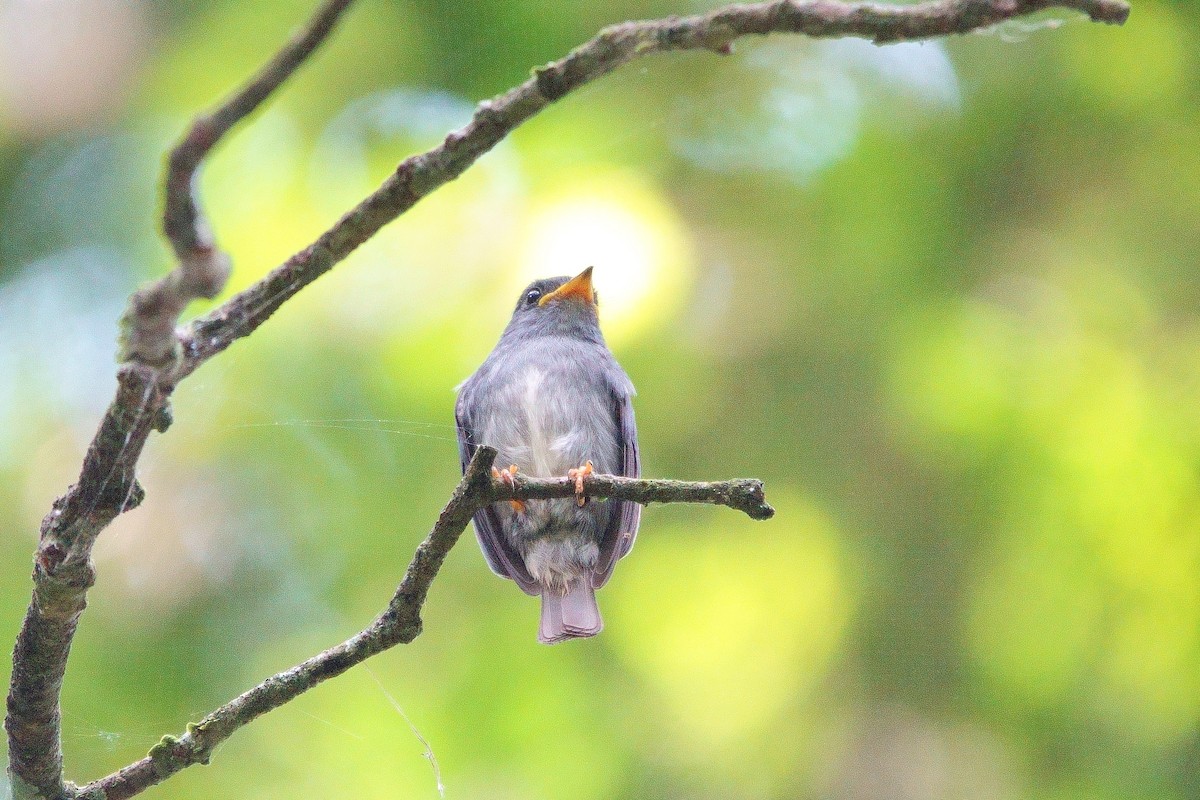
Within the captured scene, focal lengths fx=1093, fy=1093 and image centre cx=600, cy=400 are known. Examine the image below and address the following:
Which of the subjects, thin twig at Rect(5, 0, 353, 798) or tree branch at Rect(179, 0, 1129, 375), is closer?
thin twig at Rect(5, 0, 353, 798)

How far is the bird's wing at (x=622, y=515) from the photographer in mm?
3250

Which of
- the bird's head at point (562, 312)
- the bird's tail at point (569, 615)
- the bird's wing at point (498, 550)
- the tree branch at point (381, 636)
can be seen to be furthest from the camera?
the bird's head at point (562, 312)

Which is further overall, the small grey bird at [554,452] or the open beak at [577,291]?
the open beak at [577,291]

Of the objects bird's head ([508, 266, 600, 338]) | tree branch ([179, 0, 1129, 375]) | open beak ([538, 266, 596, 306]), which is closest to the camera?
tree branch ([179, 0, 1129, 375])

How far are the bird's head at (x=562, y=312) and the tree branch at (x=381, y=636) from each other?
195 centimetres

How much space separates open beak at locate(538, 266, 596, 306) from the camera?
3.89 metres

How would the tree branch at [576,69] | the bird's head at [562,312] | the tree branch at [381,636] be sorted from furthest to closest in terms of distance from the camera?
the bird's head at [562,312], the tree branch at [381,636], the tree branch at [576,69]

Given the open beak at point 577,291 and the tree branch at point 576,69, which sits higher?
the tree branch at point 576,69

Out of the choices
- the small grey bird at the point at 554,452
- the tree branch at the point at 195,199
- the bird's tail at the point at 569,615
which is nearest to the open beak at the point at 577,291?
the small grey bird at the point at 554,452

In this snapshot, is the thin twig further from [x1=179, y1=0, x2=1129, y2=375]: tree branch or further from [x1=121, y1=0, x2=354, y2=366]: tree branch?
[x1=179, y1=0, x2=1129, y2=375]: tree branch

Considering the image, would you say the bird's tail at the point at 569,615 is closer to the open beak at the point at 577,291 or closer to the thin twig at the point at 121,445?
the open beak at the point at 577,291

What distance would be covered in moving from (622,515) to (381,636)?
127 centimetres

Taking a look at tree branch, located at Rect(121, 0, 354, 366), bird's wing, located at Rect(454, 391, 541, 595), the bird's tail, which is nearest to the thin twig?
tree branch, located at Rect(121, 0, 354, 366)

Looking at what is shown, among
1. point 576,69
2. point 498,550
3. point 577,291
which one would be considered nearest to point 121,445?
point 576,69
